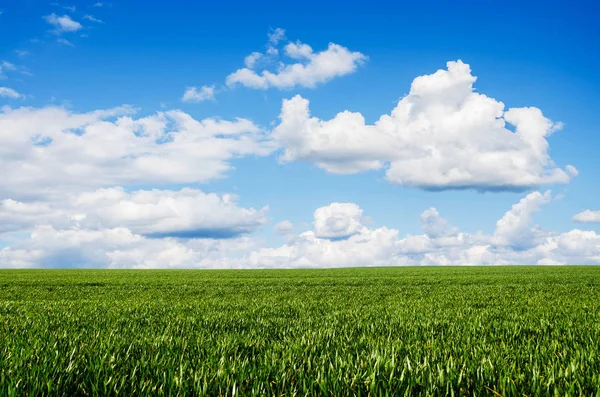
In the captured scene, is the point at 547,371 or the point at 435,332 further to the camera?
the point at 435,332

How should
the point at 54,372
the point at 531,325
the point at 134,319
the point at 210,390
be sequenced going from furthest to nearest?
the point at 134,319
the point at 531,325
the point at 54,372
the point at 210,390

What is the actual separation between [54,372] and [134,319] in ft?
20.4

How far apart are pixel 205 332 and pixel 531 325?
23.4 feet

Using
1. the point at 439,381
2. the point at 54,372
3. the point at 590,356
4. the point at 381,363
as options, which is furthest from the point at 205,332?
the point at 590,356

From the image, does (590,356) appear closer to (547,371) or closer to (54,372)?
(547,371)

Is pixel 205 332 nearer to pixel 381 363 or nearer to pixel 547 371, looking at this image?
pixel 381 363

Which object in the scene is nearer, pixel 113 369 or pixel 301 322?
pixel 113 369

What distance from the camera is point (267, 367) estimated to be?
16.0 feet

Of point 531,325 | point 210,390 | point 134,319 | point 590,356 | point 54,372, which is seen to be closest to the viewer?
point 210,390

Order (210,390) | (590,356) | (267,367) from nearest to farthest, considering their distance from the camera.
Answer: (210,390) → (267,367) → (590,356)

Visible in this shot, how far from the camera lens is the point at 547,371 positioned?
4875 mm

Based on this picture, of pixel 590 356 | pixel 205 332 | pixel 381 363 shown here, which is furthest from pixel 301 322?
pixel 590 356

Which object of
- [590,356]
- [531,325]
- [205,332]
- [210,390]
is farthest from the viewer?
[531,325]

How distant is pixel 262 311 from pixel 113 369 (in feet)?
26.7
